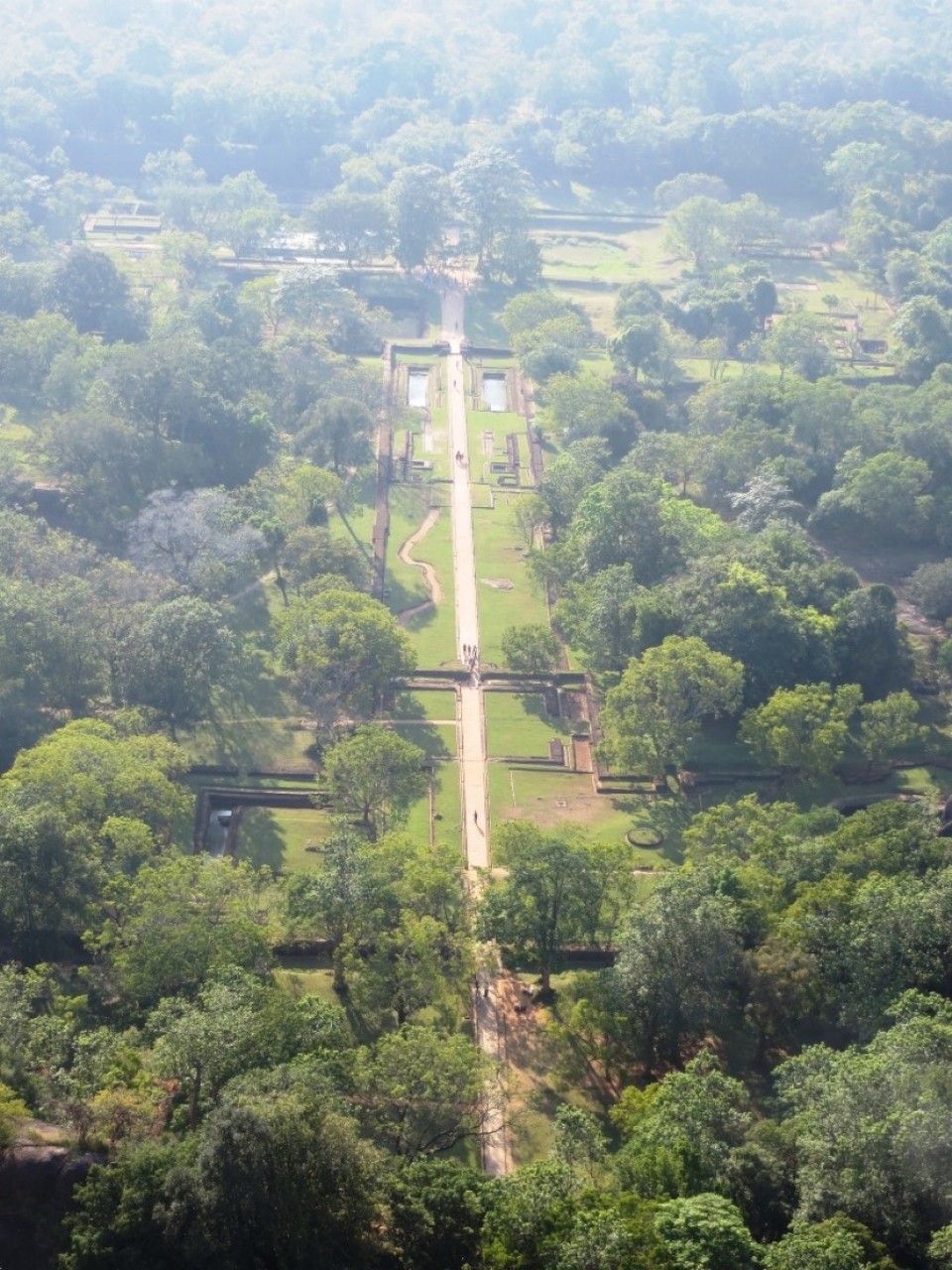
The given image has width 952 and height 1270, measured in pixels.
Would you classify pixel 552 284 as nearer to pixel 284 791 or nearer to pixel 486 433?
pixel 486 433

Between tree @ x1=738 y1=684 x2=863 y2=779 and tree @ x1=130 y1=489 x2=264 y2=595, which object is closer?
tree @ x1=738 y1=684 x2=863 y2=779

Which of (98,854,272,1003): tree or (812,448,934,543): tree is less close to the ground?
(812,448,934,543): tree

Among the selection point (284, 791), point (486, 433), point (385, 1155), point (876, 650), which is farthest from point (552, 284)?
point (385, 1155)

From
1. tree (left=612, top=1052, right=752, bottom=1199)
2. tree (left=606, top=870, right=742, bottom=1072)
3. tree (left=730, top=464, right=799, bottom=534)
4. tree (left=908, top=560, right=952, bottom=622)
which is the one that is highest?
tree (left=730, top=464, right=799, bottom=534)

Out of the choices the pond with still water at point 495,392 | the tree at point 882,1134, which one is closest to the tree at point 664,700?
the tree at point 882,1134

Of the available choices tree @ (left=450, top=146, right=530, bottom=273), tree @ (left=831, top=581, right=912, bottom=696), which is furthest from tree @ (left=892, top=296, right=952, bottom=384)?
tree @ (left=831, top=581, right=912, bottom=696)

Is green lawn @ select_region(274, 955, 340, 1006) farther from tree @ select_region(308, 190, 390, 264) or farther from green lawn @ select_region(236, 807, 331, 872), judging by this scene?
tree @ select_region(308, 190, 390, 264)
